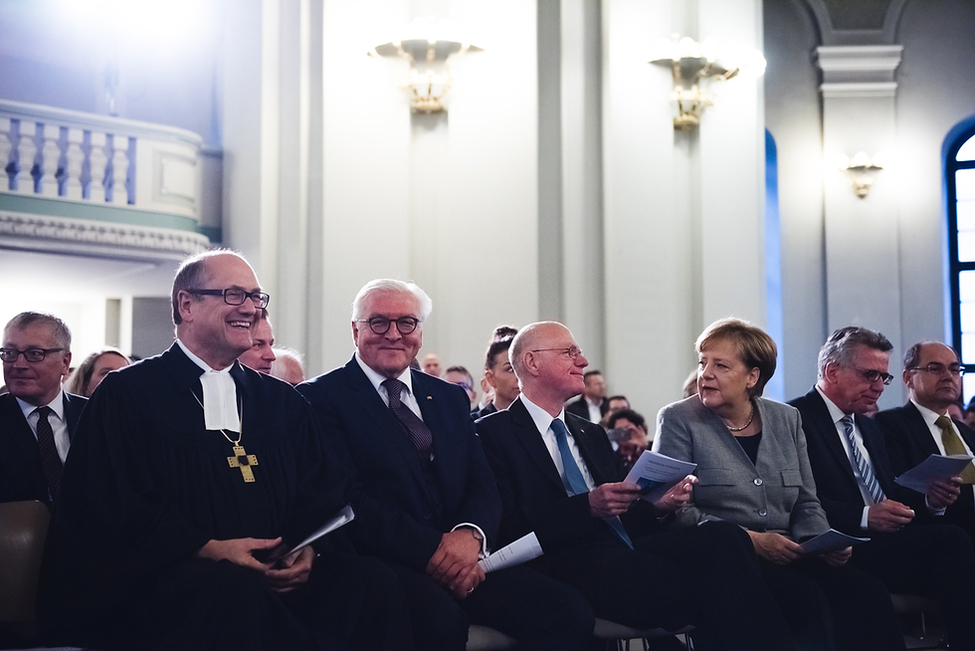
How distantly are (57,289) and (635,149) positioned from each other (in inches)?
223

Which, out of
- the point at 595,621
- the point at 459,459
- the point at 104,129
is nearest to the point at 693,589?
the point at 595,621

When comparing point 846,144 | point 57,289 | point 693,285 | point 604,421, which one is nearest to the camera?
point 604,421

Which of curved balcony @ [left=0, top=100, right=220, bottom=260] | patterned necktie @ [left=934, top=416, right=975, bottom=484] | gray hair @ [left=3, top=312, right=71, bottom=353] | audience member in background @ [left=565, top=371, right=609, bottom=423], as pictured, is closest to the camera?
gray hair @ [left=3, top=312, right=71, bottom=353]

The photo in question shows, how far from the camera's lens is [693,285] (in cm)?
799

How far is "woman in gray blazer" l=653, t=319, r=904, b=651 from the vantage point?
12.3ft

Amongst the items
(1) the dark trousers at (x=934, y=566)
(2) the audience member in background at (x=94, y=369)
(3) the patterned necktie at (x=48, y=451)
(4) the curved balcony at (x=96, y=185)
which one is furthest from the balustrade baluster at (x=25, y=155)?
(1) the dark trousers at (x=934, y=566)

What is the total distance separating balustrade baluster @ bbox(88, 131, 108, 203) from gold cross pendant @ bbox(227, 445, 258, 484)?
549 cm

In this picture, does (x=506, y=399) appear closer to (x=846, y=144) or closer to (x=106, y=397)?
(x=106, y=397)

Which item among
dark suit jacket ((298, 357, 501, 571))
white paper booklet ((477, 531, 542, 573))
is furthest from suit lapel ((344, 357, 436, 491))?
white paper booklet ((477, 531, 542, 573))

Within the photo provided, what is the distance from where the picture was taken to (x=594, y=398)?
745 centimetres

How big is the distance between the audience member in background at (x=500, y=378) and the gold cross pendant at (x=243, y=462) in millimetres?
1844

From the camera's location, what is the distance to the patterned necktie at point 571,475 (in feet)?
12.9

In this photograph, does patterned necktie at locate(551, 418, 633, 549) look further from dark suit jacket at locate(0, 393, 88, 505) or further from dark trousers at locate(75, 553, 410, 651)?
dark suit jacket at locate(0, 393, 88, 505)

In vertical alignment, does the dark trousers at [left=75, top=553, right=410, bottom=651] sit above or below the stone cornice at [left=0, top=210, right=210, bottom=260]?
below
